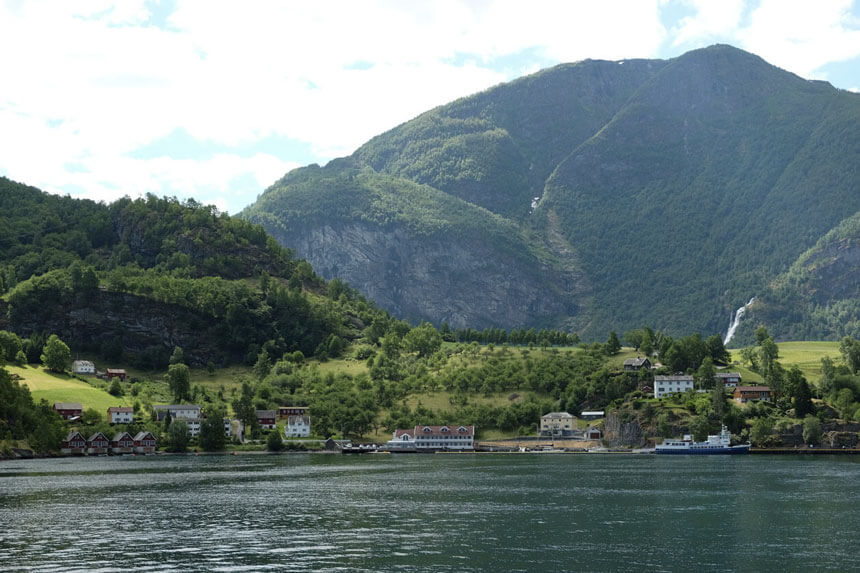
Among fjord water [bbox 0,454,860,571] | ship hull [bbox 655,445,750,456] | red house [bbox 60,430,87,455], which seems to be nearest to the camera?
fjord water [bbox 0,454,860,571]

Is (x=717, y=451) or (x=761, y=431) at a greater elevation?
(x=761, y=431)

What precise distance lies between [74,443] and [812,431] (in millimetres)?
140360

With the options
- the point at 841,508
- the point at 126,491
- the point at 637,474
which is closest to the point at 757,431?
the point at 637,474

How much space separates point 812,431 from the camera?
7490 inches

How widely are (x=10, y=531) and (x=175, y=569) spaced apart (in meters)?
23.8

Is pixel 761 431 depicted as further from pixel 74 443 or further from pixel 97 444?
pixel 74 443

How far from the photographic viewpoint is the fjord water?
68.1 m

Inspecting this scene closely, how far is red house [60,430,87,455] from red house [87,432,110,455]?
1.11 m

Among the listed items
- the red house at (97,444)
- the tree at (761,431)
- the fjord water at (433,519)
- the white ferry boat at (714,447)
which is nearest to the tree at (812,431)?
the tree at (761,431)

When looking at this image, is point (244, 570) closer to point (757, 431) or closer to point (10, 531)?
point (10, 531)

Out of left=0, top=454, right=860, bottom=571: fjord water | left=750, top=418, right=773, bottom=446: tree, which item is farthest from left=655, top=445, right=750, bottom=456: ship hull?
left=0, top=454, right=860, bottom=571: fjord water

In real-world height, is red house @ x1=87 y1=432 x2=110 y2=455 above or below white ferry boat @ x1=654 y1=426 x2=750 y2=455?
above

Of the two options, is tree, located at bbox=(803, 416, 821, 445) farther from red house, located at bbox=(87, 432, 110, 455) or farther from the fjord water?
red house, located at bbox=(87, 432, 110, 455)

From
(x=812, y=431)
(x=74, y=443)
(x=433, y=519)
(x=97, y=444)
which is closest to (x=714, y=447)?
(x=812, y=431)
